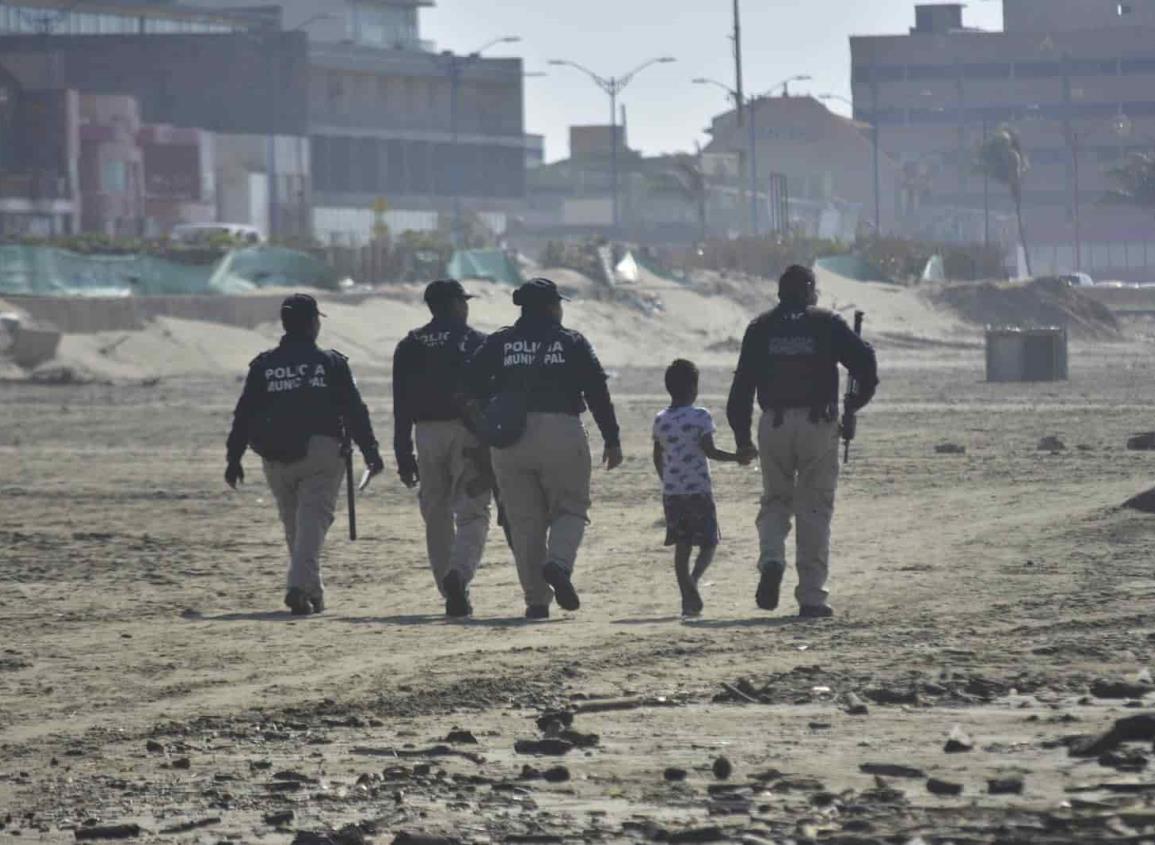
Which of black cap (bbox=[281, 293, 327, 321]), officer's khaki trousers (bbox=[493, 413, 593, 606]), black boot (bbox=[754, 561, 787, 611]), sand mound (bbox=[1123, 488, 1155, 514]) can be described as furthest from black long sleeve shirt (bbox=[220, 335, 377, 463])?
sand mound (bbox=[1123, 488, 1155, 514])

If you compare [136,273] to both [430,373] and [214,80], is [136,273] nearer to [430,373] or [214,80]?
[430,373]

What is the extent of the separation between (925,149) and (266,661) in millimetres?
138527

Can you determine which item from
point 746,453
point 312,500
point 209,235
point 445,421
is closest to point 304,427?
point 312,500

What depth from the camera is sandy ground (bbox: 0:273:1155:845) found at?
24.3ft

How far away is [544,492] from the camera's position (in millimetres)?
12727

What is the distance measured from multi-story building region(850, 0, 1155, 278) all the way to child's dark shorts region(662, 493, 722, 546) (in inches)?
4524

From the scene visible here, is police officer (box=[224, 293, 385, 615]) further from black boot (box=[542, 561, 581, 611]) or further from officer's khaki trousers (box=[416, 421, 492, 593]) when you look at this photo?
black boot (box=[542, 561, 581, 611])

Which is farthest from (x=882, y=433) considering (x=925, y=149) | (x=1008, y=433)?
(x=925, y=149)

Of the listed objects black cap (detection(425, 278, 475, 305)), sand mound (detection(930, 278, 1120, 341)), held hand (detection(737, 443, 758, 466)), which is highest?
black cap (detection(425, 278, 475, 305))

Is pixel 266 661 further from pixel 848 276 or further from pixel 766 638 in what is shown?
pixel 848 276

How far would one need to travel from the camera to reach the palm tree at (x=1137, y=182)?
119m

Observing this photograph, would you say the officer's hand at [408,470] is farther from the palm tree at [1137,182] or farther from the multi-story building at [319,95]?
the palm tree at [1137,182]

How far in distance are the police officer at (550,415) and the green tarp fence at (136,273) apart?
116ft

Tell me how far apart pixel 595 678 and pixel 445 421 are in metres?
3.17
